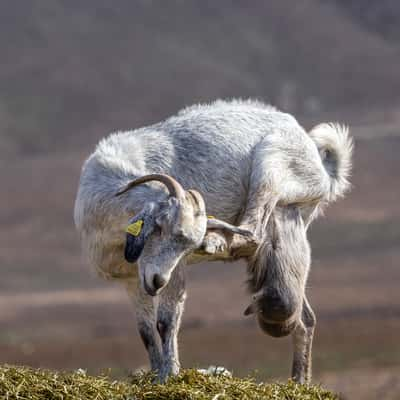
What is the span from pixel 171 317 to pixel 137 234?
1.37m

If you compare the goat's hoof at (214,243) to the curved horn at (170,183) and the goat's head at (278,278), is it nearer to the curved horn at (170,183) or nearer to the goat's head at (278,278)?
the curved horn at (170,183)

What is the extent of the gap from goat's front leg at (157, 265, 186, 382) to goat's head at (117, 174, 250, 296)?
3.35ft

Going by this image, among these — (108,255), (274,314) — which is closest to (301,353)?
(274,314)

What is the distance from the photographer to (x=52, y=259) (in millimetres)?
46969

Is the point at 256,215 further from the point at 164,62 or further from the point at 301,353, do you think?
the point at 164,62

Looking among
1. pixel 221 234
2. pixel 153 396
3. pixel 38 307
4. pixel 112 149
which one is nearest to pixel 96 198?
pixel 112 149

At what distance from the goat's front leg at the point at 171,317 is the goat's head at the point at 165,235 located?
102 centimetres

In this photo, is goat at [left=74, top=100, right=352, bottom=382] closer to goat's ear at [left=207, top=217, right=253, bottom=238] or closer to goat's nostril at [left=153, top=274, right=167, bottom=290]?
goat's ear at [left=207, top=217, right=253, bottom=238]

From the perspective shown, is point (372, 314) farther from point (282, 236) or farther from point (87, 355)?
point (282, 236)

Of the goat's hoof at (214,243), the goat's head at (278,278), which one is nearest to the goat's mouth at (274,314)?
the goat's head at (278,278)

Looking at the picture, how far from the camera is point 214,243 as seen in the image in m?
9.77

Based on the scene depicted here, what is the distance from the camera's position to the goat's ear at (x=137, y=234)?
949 centimetres

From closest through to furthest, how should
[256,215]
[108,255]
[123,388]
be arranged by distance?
[123,388]
[108,255]
[256,215]

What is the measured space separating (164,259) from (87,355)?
1983 cm
